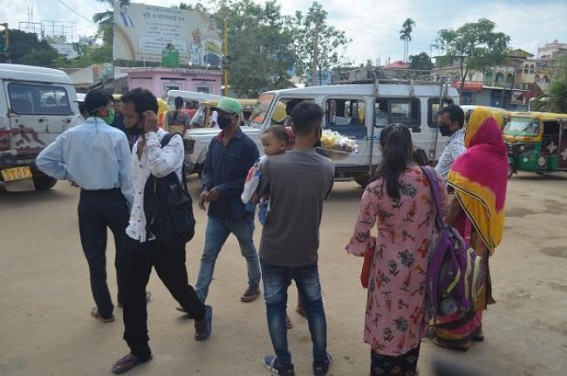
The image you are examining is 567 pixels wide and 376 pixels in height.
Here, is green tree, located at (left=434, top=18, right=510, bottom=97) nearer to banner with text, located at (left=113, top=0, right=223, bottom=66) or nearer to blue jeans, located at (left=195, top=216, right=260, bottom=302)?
banner with text, located at (left=113, top=0, right=223, bottom=66)

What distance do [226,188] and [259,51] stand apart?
23.0 m

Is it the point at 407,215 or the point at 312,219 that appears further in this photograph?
the point at 312,219

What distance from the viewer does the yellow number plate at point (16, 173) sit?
7305 millimetres

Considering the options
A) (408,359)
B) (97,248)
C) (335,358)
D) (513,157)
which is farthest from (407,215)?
(513,157)

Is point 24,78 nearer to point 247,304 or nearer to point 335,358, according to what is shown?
point 247,304

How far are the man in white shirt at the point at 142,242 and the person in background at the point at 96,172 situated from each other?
1.51 ft

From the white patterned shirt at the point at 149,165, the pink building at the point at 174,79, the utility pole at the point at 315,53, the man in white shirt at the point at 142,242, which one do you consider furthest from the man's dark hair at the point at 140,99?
the utility pole at the point at 315,53

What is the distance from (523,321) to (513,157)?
9530 mm

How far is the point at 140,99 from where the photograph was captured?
9.04 feet

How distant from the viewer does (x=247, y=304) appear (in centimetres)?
396

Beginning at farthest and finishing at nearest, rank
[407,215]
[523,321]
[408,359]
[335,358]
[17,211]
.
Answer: [17,211], [523,321], [335,358], [408,359], [407,215]

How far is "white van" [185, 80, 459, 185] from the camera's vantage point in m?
8.40

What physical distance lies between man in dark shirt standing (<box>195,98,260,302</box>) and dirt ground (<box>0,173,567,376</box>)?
0.47 meters

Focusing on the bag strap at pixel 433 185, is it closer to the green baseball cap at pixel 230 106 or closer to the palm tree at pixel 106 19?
the green baseball cap at pixel 230 106
